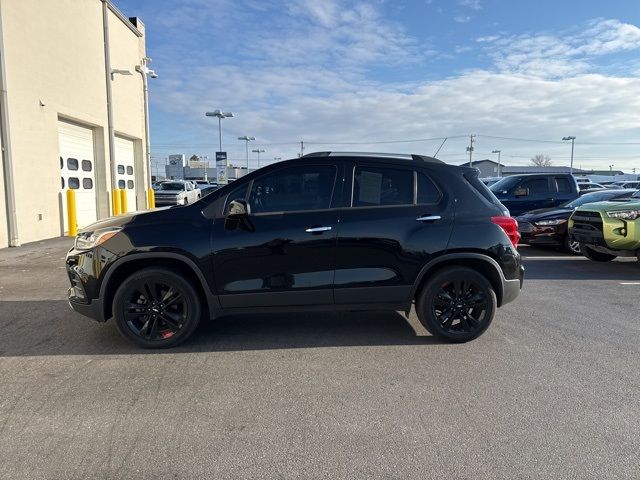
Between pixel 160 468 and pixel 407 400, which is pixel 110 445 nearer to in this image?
pixel 160 468

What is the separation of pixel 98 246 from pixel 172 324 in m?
0.99

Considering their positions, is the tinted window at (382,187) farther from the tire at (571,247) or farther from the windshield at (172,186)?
the windshield at (172,186)

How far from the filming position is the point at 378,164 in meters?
4.64

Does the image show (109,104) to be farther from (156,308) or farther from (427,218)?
(427,218)

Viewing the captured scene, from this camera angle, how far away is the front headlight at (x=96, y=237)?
429 cm

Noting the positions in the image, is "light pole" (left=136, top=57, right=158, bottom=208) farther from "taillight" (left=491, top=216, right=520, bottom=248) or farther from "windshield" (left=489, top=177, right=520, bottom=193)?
"taillight" (left=491, top=216, right=520, bottom=248)

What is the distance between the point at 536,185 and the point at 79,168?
14060mm

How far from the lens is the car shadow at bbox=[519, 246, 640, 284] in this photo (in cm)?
806

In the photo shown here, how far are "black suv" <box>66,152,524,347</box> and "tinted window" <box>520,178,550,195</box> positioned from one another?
9.86 m

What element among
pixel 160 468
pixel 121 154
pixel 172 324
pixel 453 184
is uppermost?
pixel 121 154

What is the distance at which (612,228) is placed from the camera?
27.3 ft

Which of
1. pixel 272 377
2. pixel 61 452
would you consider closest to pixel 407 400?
pixel 272 377

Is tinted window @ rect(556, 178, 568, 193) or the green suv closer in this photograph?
the green suv

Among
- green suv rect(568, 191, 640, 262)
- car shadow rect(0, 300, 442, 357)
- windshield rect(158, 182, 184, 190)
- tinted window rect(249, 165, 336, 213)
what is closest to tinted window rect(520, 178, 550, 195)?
green suv rect(568, 191, 640, 262)
